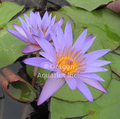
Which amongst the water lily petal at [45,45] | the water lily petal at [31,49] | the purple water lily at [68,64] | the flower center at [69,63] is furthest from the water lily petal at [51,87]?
the water lily petal at [31,49]

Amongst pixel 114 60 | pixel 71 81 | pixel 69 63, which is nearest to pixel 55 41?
pixel 69 63

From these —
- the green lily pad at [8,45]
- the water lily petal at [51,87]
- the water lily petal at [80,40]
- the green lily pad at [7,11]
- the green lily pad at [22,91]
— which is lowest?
the green lily pad at [22,91]

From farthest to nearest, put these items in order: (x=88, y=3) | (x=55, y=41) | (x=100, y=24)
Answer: (x=88, y=3)
(x=100, y=24)
(x=55, y=41)

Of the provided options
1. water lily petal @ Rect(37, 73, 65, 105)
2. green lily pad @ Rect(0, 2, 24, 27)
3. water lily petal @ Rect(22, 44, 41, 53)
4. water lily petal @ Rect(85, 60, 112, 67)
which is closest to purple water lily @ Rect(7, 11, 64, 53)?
water lily petal @ Rect(22, 44, 41, 53)

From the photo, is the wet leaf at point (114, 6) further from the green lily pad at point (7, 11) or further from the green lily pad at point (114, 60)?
the green lily pad at point (7, 11)

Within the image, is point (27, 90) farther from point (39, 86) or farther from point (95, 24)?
point (95, 24)

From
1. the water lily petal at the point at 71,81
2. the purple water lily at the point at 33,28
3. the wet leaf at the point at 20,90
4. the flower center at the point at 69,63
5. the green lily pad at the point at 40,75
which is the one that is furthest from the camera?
the green lily pad at the point at 40,75

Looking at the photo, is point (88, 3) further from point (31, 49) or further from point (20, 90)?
point (20, 90)

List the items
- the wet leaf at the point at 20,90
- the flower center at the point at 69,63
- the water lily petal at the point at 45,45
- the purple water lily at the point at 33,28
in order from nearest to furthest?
the water lily petal at the point at 45,45, the flower center at the point at 69,63, the purple water lily at the point at 33,28, the wet leaf at the point at 20,90
